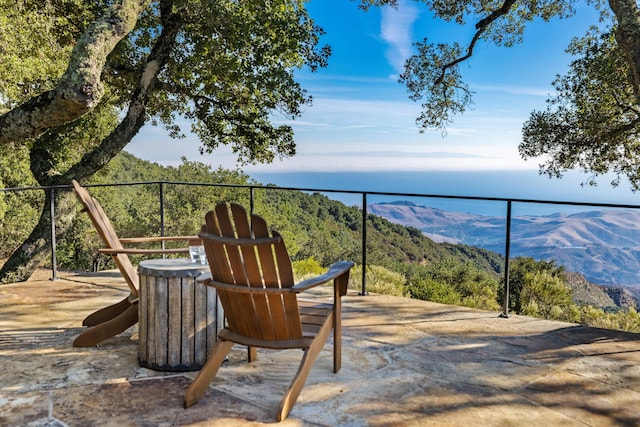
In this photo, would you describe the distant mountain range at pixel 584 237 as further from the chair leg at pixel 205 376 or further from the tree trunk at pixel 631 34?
the chair leg at pixel 205 376

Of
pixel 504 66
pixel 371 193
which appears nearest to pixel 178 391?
pixel 371 193

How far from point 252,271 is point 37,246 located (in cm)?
874

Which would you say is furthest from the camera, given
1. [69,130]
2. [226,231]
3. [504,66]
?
[504,66]

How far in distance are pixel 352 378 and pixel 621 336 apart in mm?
2226

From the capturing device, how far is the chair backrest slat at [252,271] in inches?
87.2

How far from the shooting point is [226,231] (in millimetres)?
2334

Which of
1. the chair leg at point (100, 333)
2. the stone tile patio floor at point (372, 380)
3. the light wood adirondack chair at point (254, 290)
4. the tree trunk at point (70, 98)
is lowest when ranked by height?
the stone tile patio floor at point (372, 380)

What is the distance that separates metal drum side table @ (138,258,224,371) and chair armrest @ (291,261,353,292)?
0.71m

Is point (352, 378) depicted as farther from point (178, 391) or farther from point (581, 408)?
point (581, 408)

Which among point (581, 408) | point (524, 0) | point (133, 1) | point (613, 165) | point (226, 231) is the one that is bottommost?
point (581, 408)

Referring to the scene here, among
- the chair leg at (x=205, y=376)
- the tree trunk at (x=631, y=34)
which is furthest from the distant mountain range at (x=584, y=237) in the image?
the chair leg at (x=205, y=376)

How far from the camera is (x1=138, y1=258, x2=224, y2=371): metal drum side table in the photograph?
8.95 ft

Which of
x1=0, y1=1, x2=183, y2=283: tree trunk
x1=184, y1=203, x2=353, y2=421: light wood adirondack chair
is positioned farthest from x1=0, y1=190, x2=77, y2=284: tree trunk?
x1=184, y1=203, x2=353, y2=421: light wood adirondack chair

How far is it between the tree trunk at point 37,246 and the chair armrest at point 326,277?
8.05 metres
